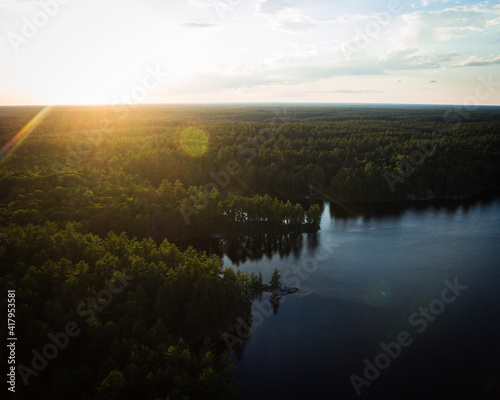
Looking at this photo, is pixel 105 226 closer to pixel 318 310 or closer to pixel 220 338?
pixel 220 338

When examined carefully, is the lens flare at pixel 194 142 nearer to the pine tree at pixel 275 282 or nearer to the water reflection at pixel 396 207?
the water reflection at pixel 396 207

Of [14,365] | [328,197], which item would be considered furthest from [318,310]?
[328,197]

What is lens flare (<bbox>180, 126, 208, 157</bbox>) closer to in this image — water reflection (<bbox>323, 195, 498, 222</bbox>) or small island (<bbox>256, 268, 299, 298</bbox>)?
water reflection (<bbox>323, 195, 498, 222</bbox>)

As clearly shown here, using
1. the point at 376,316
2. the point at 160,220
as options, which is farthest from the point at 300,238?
the point at 376,316

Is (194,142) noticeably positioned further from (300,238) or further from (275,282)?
(275,282)

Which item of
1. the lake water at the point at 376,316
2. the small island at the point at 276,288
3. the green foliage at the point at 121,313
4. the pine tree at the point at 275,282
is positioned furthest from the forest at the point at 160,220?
the lake water at the point at 376,316
